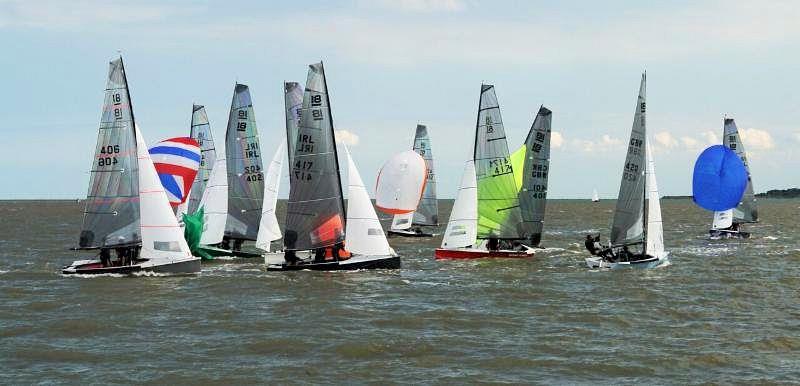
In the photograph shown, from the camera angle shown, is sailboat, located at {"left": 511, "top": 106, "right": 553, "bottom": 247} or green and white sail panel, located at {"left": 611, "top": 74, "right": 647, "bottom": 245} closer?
green and white sail panel, located at {"left": 611, "top": 74, "right": 647, "bottom": 245}

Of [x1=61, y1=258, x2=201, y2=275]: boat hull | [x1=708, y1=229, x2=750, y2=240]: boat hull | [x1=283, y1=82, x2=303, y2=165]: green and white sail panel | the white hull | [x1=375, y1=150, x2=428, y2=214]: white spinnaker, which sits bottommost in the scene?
[x1=61, y1=258, x2=201, y2=275]: boat hull

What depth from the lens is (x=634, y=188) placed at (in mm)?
40188

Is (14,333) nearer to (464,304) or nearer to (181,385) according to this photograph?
(181,385)

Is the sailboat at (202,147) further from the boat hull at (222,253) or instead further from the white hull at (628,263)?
the white hull at (628,263)

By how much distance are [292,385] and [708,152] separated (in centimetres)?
4389

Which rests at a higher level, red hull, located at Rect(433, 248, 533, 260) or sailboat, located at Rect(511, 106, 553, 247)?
sailboat, located at Rect(511, 106, 553, 247)

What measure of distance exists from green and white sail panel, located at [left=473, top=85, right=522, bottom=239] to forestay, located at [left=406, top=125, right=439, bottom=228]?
24765 mm

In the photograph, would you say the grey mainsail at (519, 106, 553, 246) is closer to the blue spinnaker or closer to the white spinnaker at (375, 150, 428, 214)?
the blue spinnaker

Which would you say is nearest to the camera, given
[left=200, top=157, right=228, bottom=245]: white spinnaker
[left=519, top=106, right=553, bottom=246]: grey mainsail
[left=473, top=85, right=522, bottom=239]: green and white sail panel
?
[left=473, top=85, right=522, bottom=239]: green and white sail panel

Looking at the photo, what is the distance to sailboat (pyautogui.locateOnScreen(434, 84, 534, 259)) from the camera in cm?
4397

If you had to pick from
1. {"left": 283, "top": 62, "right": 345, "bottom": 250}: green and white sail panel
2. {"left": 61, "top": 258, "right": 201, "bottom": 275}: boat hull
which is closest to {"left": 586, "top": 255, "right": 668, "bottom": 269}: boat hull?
{"left": 283, "top": 62, "right": 345, "bottom": 250}: green and white sail panel

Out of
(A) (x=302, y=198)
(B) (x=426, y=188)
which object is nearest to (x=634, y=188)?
(A) (x=302, y=198)

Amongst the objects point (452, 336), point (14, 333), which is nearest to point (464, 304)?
point (452, 336)

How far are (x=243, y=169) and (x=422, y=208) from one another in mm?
27255
